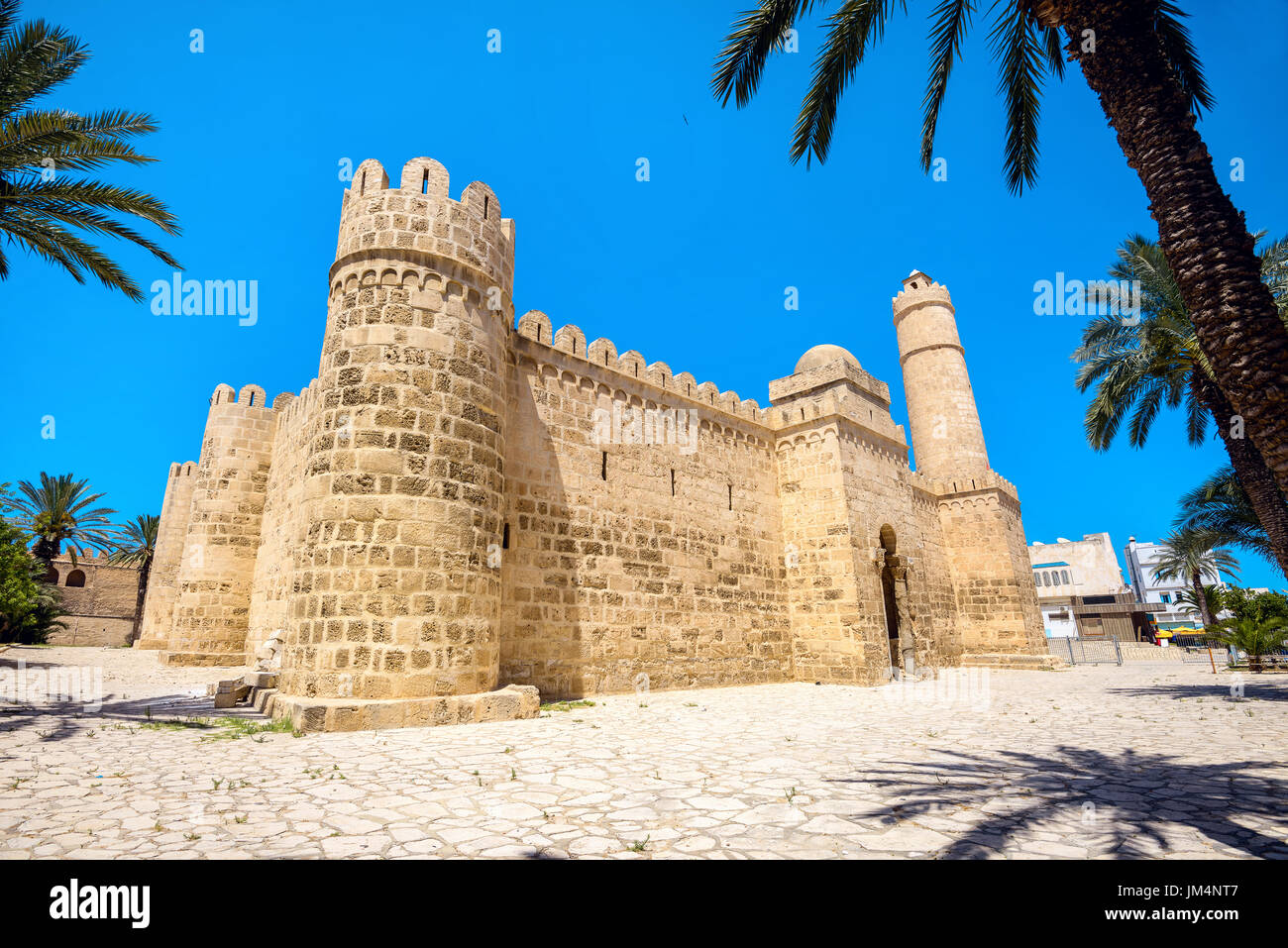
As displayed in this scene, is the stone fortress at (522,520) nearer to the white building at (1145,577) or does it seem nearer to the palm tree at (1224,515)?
the palm tree at (1224,515)

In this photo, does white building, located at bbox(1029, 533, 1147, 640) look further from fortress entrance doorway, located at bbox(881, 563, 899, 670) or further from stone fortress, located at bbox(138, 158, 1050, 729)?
stone fortress, located at bbox(138, 158, 1050, 729)

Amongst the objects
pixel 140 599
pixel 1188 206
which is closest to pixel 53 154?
pixel 1188 206

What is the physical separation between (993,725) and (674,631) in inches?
229

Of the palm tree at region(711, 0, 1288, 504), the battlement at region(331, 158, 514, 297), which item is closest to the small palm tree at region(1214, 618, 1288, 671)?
the palm tree at region(711, 0, 1288, 504)

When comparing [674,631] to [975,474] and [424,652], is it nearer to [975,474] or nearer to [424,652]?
[424,652]

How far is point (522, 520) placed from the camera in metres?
9.96

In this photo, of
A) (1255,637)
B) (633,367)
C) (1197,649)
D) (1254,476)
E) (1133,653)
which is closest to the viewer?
(1254,476)

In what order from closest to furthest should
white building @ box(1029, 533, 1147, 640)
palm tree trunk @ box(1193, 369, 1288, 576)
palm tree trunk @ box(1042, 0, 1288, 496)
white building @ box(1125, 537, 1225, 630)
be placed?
palm tree trunk @ box(1042, 0, 1288, 496), palm tree trunk @ box(1193, 369, 1288, 576), white building @ box(1029, 533, 1147, 640), white building @ box(1125, 537, 1225, 630)

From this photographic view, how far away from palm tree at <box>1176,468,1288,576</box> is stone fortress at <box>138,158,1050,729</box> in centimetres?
657

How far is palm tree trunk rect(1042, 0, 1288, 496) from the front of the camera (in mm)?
4562

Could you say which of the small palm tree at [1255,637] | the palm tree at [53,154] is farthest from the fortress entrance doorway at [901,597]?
the palm tree at [53,154]

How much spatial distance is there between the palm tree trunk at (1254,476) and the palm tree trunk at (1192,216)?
6983 millimetres

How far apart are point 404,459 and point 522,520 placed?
2922mm

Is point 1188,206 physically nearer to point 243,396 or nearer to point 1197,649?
point 243,396
